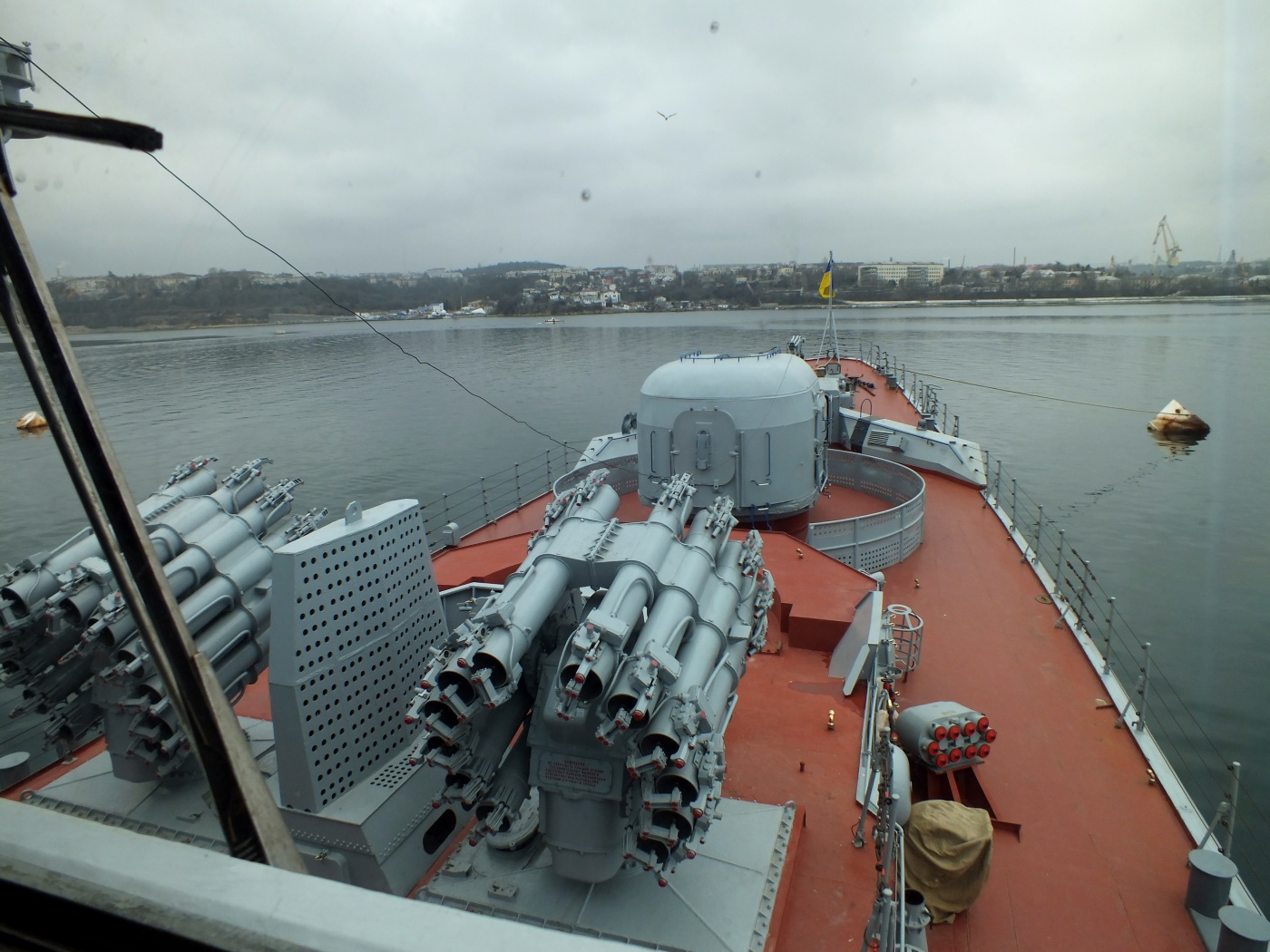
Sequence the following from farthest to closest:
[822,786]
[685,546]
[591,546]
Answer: [822,786] → [685,546] → [591,546]

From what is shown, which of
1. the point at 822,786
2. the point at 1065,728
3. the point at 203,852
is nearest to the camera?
the point at 203,852

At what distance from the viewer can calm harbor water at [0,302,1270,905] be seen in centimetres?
959

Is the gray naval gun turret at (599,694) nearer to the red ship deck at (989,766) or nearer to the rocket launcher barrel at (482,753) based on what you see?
the rocket launcher barrel at (482,753)

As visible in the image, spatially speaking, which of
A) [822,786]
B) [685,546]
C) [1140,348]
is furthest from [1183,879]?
[1140,348]

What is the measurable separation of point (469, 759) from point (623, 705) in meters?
0.96

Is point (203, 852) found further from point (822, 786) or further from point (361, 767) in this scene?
point (822, 786)

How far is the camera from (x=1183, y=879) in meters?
5.56

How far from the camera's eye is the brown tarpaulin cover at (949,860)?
4.94 m

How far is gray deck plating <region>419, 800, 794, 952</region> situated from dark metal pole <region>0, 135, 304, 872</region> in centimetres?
302

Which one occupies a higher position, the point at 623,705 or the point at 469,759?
the point at 623,705

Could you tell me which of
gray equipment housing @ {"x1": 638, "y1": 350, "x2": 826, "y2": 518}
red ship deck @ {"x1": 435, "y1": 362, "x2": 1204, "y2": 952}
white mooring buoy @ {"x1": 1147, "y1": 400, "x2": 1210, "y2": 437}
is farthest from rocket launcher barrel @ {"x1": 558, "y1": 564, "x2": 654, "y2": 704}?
white mooring buoy @ {"x1": 1147, "y1": 400, "x2": 1210, "y2": 437}

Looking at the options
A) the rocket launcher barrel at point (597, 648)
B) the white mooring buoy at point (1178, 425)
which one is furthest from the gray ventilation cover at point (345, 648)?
the white mooring buoy at point (1178, 425)

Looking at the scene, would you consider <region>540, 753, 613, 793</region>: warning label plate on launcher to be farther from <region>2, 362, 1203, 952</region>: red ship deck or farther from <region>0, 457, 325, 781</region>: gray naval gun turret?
<region>0, 457, 325, 781</region>: gray naval gun turret

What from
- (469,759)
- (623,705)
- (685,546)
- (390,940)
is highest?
(390,940)
